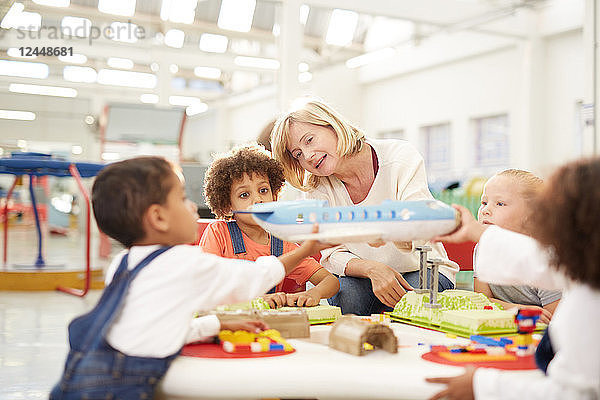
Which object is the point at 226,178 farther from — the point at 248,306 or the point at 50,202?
the point at 50,202

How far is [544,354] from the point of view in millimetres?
1074

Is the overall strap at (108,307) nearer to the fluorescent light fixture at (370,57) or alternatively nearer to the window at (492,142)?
the window at (492,142)

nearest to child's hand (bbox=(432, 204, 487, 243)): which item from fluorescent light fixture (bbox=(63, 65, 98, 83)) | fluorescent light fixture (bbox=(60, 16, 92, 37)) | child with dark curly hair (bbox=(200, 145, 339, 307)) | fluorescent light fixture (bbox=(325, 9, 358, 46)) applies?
child with dark curly hair (bbox=(200, 145, 339, 307))

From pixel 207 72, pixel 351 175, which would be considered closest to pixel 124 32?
pixel 207 72

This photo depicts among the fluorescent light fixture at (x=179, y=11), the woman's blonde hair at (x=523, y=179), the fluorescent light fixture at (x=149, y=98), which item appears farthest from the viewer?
the fluorescent light fixture at (x=149, y=98)

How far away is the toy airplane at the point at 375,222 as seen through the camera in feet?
3.91

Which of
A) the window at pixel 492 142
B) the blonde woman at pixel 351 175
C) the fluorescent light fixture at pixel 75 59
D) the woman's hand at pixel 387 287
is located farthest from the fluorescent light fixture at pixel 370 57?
the woman's hand at pixel 387 287

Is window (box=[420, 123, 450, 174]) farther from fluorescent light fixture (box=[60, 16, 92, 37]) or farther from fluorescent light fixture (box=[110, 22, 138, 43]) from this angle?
fluorescent light fixture (box=[60, 16, 92, 37])

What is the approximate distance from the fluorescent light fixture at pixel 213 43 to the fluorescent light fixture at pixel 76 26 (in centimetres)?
222

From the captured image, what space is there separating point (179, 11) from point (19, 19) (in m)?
2.07

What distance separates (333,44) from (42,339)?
26.4ft

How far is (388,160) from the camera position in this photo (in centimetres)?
204

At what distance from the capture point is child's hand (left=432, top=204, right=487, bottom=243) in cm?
117

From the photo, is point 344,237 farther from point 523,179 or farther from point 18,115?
point 18,115
